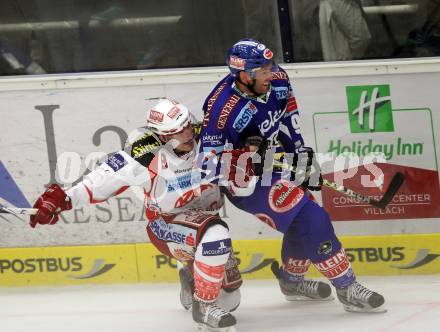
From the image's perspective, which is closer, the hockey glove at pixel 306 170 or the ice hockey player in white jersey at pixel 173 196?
the ice hockey player in white jersey at pixel 173 196

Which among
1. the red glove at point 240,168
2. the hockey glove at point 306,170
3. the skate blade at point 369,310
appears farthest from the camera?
the hockey glove at point 306,170

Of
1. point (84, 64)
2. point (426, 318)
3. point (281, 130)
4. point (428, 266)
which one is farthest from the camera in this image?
point (84, 64)

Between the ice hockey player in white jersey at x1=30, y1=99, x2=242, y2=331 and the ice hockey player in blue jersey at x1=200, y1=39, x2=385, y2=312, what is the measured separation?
0.43 feet

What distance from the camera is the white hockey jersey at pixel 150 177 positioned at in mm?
4727

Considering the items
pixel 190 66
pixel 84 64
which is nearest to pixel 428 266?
pixel 190 66

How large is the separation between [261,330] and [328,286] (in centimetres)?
53

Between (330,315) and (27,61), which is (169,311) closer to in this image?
(330,315)

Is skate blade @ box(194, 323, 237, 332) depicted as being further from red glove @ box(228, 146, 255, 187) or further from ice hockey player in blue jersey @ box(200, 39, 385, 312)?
red glove @ box(228, 146, 255, 187)

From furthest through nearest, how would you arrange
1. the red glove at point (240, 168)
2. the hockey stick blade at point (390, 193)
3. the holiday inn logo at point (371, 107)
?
the holiday inn logo at point (371, 107) → the hockey stick blade at point (390, 193) → the red glove at point (240, 168)

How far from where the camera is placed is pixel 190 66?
19.3 ft

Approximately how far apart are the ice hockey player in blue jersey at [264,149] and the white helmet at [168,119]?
134mm

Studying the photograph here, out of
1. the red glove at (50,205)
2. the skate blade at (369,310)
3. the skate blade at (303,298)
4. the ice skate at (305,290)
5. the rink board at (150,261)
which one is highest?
the red glove at (50,205)

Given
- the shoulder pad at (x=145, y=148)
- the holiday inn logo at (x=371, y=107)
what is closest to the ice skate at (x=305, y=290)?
the holiday inn logo at (x=371, y=107)

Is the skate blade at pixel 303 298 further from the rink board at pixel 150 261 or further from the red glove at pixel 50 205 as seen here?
the red glove at pixel 50 205
